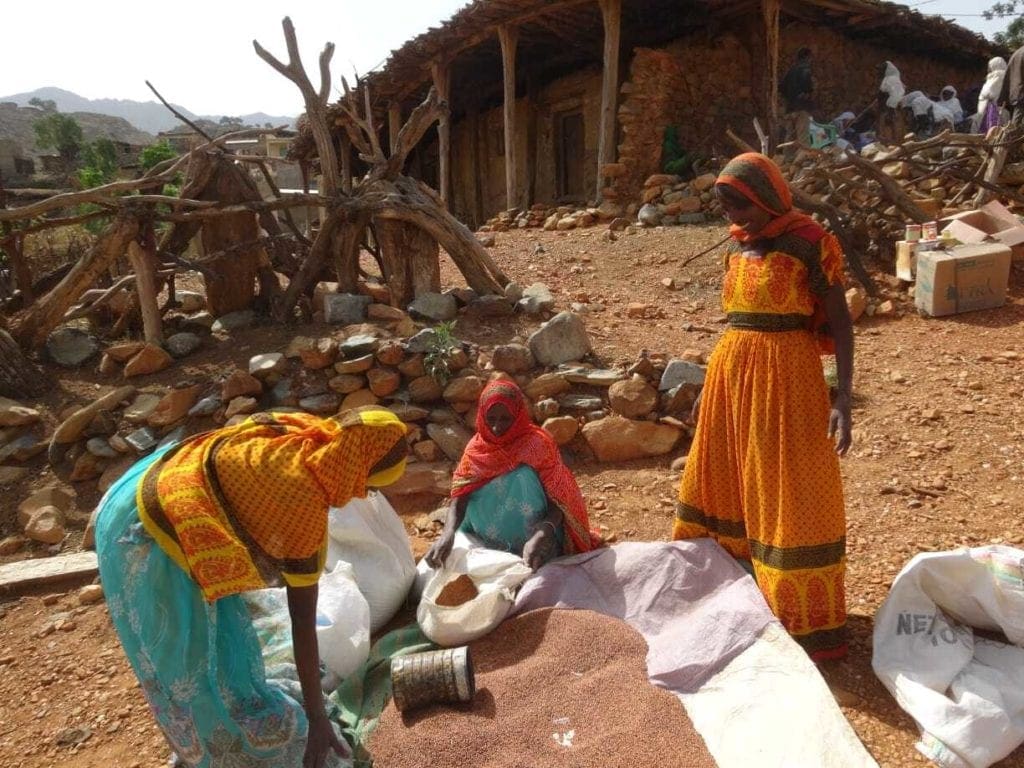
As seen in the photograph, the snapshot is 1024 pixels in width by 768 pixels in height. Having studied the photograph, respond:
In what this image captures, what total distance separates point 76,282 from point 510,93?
6.99 m

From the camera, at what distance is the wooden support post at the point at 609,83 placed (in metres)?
8.91

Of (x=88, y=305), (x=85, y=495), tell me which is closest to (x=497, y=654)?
(x=85, y=495)

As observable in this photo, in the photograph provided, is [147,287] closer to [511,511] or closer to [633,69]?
[511,511]

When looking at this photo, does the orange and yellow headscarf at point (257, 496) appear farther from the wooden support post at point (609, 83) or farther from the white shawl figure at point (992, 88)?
the white shawl figure at point (992, 88)

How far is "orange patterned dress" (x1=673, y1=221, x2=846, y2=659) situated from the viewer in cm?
221

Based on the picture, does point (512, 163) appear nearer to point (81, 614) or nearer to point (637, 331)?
point (637, 331)

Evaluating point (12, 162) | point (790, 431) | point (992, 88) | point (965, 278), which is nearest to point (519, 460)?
point (790, 431)

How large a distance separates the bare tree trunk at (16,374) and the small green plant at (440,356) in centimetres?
281

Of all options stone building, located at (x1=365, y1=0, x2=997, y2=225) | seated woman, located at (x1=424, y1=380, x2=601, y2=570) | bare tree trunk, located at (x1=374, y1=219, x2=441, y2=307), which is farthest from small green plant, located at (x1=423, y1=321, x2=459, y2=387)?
stone building, located at (x1=365, y1=0, x2=997, y2=225)

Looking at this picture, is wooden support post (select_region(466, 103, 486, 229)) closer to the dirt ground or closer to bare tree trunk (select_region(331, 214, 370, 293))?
the dirt ground

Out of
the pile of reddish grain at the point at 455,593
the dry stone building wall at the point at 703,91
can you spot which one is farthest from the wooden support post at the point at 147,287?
the dry stone building wall at the point at 703,91

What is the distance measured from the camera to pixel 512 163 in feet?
34.4

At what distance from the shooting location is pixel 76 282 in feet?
16.3

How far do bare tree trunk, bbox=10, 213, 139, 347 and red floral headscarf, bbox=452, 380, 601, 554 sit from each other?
344 cm
